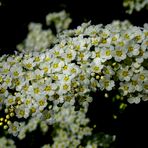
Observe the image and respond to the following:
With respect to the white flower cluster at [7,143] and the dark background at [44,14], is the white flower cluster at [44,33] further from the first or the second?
the white flower cluster at [7,143]

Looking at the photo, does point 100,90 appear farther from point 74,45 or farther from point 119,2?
point 119,2

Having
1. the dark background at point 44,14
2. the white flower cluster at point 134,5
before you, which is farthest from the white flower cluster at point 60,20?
the white flower cluster at point 134,5

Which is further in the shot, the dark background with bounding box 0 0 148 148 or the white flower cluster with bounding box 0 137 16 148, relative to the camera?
the dark background with bounding box 0 0 148 148

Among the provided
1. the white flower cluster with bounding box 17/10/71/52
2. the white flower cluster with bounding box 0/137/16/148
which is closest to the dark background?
the white flower cluster with bounding box 17/10/71/52

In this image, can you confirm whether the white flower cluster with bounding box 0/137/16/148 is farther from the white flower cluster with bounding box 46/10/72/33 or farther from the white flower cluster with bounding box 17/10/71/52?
the white flower cluster with bounding box 46/10/72/33

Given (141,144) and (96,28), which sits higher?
(96,28)

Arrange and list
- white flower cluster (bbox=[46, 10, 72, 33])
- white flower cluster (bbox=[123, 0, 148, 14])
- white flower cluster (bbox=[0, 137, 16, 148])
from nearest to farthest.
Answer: white flower cluster (bbox=[0, 137, 16, 148])
white flower cluster (bbox=[123, 0, 148, 14])
white flower cluster (bbox=[46, 10, 72, 33])

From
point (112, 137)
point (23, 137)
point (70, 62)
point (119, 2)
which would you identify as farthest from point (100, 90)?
point (119, 2)

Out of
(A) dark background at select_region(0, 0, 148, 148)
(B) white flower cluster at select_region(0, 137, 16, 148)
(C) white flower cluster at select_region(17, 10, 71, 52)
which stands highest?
(A) dark background at select_region(0, 0, 148, 148)
